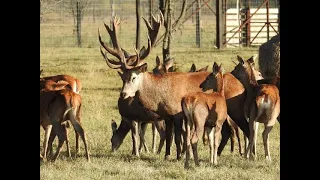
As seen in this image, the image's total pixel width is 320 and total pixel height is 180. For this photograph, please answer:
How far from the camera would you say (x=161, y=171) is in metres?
10.7

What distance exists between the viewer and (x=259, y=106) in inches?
444

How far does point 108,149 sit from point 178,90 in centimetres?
159

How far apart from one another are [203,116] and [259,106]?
89 cm

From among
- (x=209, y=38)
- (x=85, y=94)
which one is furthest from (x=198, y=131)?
(x=209, y=38)

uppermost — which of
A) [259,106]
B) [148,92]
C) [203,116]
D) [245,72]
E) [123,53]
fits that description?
[123,53]

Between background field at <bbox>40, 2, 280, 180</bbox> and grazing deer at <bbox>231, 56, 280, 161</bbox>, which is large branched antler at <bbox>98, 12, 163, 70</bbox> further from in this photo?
grazing deer at <bbox>231, 56, 280, 161</bbox>

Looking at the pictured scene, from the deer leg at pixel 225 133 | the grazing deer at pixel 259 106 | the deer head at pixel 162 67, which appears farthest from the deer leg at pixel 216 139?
the deer head at pixel 162 67

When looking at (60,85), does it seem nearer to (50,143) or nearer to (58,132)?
(50,143)

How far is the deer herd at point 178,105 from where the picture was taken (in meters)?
11.0

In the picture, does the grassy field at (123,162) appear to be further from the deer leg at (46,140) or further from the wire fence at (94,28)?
the wire fence at (94,28)

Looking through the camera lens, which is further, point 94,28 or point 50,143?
point 94,28

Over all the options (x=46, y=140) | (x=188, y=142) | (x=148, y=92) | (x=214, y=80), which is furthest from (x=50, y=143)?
(x=214, y=80)

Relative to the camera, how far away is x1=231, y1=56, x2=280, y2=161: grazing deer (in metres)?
11.2
